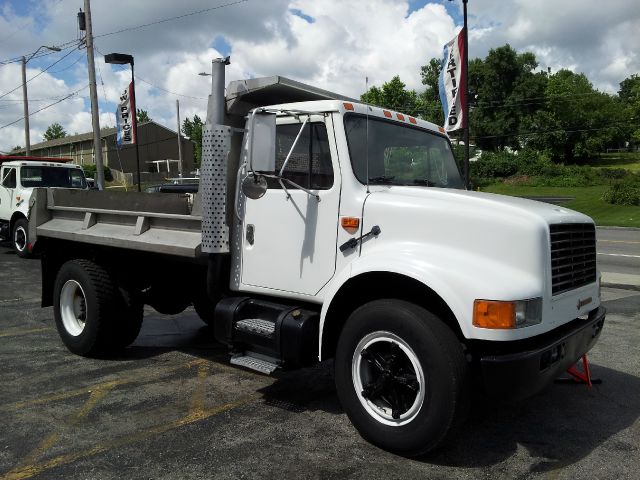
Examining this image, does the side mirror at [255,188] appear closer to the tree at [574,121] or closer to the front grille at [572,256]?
the front grille at [572,256]

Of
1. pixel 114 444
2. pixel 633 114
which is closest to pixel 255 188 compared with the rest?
pixel 114 444

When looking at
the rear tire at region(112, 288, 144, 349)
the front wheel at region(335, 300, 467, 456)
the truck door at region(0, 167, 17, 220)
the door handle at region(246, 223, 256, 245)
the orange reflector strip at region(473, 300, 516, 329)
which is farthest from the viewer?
the truck door at region(0, 167, 17, 220)

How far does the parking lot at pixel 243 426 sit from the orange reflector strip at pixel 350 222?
1.43 meters

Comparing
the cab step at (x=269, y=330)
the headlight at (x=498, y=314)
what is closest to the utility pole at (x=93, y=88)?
the cab step at (x=269, y=330)

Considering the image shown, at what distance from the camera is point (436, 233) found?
366 centimetres

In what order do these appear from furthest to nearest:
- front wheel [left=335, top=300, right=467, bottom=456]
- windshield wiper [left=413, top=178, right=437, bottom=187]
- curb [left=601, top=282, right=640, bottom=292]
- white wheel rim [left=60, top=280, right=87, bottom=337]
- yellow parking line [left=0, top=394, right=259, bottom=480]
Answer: curb [left=601, top=282, right=640, bottom=292] → white wheel rim [left=60, top=280, right=87, bottom=337] → windshield wiper [left=413, top=178, right=437, bottom=187] → yellow parking line [left=0, top=394, right=259, bottom=480] → front wheel [left=335, top=300, right=467, bottom=456]

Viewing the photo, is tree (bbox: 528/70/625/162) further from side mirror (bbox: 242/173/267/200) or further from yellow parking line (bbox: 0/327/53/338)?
side mirror (bbox: 242/173/267/200)

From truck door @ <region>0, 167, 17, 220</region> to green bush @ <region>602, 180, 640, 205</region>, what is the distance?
29.0 meters

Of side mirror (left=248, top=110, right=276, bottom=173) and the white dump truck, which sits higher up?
side mirror (left=248, top=110, right=276, bottom=173)

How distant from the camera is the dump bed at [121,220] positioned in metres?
4.88

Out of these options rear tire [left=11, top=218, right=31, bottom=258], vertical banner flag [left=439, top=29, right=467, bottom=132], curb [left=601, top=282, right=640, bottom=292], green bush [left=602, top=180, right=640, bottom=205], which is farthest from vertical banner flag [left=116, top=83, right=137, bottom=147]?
green bush [left=602, top=180, right=640, bottom=205]

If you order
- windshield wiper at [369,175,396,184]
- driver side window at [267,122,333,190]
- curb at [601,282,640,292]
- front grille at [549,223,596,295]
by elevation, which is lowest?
curb at [601,282,640,292]

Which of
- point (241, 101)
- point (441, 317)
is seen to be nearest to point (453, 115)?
point (241, 101)

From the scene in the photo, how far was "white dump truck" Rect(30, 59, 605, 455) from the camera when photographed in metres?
3.39
